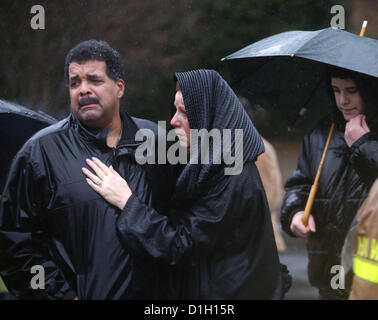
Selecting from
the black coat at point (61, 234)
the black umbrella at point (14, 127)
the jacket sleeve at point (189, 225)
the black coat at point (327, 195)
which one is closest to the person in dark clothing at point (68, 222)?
Result: the black coat at point (61, 234)

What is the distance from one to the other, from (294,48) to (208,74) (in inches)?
29.9

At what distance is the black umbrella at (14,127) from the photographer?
3863mm

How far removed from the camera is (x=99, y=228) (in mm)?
3422

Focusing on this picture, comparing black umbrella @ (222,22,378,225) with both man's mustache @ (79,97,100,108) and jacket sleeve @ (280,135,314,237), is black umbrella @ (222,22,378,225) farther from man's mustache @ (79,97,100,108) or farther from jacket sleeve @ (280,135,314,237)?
man's mustache @ (79,97,100,108)

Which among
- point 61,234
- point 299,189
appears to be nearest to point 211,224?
point 61,234

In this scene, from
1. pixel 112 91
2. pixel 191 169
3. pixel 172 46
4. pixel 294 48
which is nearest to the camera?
pixel 191 169

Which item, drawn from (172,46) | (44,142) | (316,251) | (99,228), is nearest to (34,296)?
(99,228)

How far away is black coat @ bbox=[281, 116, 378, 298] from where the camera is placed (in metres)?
4.22

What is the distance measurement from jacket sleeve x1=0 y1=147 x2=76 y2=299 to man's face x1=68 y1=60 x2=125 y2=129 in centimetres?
36

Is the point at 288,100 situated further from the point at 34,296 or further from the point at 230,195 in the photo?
the point at 34,296

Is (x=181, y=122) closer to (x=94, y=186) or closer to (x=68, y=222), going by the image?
(x=94, y=186)

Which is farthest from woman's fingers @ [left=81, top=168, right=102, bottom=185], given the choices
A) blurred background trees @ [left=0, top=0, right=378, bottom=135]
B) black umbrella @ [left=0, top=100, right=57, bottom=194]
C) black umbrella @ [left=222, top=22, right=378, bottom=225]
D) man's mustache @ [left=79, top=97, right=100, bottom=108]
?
blurred background trees @ [left=0, top=0, right=378, bottom=135]

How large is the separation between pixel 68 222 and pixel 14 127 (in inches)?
31.8

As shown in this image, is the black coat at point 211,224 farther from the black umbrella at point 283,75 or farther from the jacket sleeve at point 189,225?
the black umbrella at point 283,75
